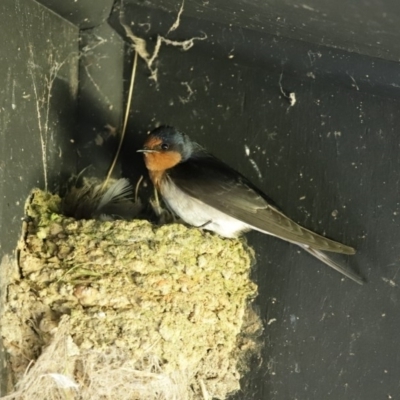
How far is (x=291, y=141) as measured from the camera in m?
3.12

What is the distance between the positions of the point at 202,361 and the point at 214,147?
766 mm

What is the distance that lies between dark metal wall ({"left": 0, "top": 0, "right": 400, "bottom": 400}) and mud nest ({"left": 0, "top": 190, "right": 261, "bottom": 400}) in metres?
0.13

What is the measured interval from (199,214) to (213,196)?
4.5 inches

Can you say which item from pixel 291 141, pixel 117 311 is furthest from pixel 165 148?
pixel 117 311

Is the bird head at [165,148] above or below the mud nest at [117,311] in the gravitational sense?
above

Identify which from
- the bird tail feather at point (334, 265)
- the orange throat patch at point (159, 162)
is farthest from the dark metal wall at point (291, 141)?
the orange throat patch at point (159, 162)

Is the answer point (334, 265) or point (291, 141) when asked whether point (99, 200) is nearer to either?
point (291, 141)

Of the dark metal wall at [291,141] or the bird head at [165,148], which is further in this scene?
the bird head at [165,148]

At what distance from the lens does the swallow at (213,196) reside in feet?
9.55

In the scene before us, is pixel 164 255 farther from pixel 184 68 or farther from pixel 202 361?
pixel 184 68

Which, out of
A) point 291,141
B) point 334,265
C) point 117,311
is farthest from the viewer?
point 291,141

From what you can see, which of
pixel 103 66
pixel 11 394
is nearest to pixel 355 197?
pixel 103 66

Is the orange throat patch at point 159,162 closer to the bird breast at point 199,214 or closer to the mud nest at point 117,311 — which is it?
the bird breast at point 199,214

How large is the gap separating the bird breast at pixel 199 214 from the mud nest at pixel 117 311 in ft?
0.25
